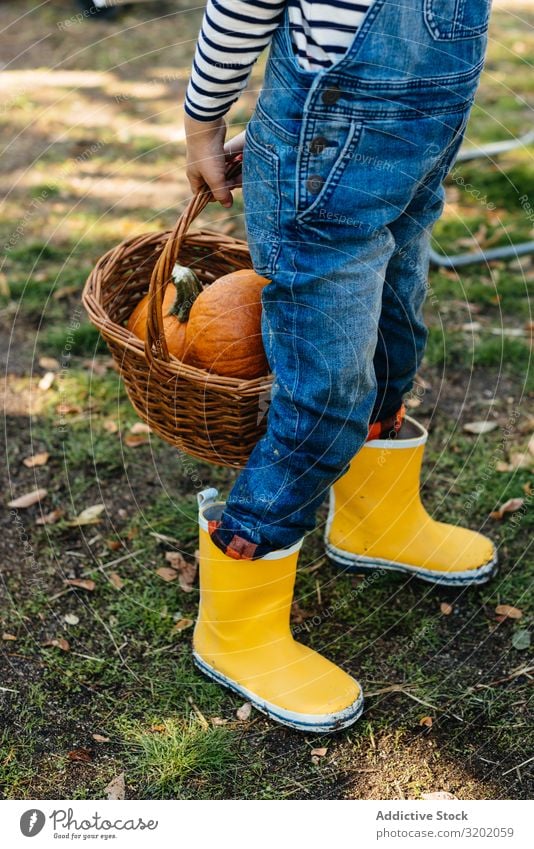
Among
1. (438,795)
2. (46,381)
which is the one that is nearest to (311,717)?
(438,795)

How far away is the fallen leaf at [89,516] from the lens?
6.86ft

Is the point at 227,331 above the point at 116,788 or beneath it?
above

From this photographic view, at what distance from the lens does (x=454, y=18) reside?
4.16ft

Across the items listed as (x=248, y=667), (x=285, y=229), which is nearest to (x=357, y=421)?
(x=285, y=229)

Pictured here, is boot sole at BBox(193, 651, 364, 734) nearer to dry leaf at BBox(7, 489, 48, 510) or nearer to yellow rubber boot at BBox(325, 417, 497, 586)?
yellow rubber boot at BBox(325, 417, 497, 586)

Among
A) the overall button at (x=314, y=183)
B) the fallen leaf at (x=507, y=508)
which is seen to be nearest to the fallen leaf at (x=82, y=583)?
the fallen leaf at (x=507, y=508)

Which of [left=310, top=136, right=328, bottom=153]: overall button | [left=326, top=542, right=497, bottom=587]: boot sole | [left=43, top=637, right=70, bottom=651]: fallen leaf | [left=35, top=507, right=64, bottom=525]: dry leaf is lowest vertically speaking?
[left=326, top=542, right=497, bottom=587]: boot sole

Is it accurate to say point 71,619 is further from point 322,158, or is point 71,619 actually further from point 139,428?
point 322,158

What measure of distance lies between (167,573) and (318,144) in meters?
1.03

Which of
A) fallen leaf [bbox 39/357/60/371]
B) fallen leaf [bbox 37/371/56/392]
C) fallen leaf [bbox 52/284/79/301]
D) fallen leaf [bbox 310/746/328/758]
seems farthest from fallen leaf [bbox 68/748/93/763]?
fallen leaf [bbox 52/284/79/301]

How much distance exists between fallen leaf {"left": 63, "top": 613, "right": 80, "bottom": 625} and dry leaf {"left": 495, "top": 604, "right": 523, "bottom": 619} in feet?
2.80

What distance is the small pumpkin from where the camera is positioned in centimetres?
162

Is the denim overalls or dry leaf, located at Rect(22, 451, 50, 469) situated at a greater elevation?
the denim overalls

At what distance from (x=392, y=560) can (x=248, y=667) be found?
0.43 meters
